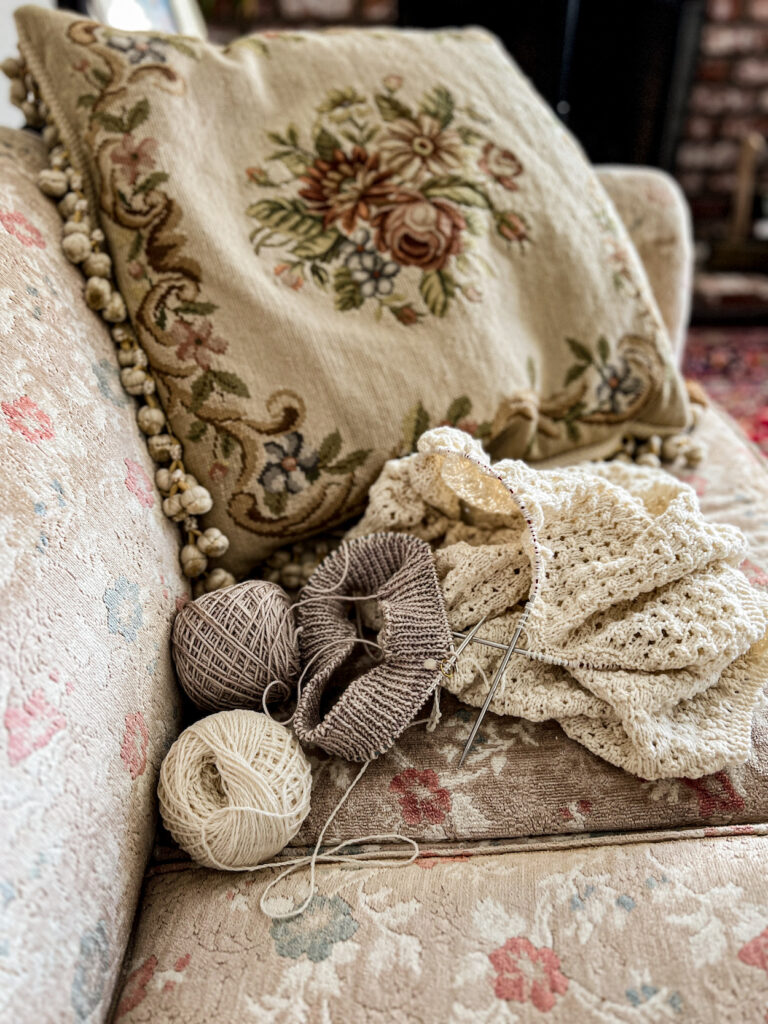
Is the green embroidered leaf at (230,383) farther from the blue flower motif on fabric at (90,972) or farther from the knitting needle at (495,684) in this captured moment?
the blue flower motif on fabric at (90,972)

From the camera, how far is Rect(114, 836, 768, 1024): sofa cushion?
0.50 m

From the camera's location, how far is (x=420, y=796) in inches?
25.1

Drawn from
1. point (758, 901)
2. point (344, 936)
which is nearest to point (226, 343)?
point (344, 936)

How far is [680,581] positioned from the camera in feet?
2.24

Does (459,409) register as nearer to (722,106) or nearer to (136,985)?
(136,985)

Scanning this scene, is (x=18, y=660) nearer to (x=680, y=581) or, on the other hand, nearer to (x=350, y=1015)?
(x=350, y=1015)

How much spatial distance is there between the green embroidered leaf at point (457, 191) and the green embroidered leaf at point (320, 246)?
4.8 inches

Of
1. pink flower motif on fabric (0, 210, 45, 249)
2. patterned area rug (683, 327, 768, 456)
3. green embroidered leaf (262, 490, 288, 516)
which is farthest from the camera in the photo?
patterned area rug (683, 327, 768, 456)

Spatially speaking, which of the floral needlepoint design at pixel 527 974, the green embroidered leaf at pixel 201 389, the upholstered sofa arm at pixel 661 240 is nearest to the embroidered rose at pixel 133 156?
the green embroidered leaf at pixel 201 389

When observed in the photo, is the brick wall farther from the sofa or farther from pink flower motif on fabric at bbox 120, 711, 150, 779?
pink flower motif on fabric at bbox 120, 711, 150, 779

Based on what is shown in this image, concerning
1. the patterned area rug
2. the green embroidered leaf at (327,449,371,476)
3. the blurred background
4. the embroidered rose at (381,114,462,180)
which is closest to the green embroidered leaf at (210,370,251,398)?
the green embroidered leaf at (327,449,371,476)

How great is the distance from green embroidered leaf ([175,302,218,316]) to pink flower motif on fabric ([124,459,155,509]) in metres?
0.17

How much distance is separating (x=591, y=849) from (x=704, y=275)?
81.9 inches

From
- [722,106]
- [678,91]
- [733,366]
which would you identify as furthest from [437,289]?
[722,106]
